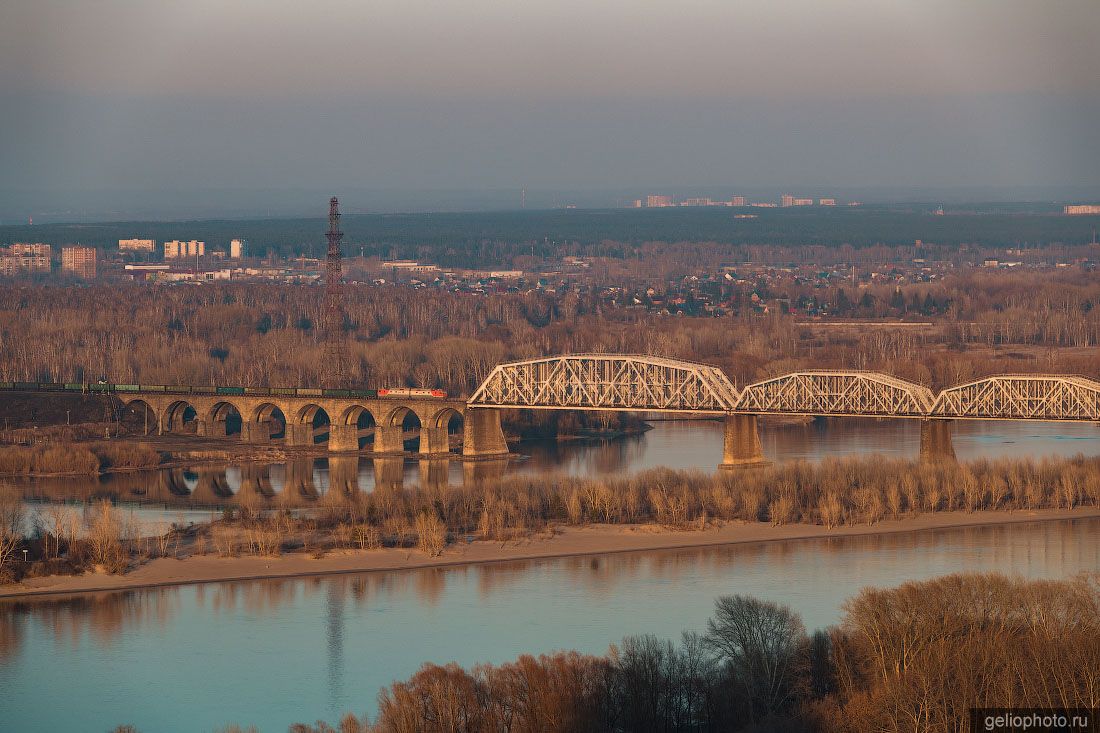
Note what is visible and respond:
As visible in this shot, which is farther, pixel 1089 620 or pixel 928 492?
pixel 928 492

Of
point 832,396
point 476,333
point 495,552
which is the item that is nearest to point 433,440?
point 832,396

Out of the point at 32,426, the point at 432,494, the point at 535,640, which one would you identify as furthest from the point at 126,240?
the point at 535,640

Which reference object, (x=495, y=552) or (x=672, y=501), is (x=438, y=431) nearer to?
(x=672, y=501)

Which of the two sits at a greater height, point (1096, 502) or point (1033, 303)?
point (1033, 303)

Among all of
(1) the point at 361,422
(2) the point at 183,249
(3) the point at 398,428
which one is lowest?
(3) the point at 398,428

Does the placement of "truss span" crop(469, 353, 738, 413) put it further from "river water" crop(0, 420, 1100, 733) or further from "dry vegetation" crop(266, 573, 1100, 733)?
"dry vegetation" crop(266, 573, 1100, 733)

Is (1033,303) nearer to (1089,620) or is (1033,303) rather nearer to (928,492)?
(928,492)

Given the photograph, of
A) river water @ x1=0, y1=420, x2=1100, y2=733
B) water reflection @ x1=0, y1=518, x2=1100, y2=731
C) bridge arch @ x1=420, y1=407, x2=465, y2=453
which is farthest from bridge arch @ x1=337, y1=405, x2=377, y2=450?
water reflection @ x1=0, y1=518, x2=1100, y2=731

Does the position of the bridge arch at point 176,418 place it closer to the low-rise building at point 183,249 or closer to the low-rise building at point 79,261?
the low-rise building at point 79,261
